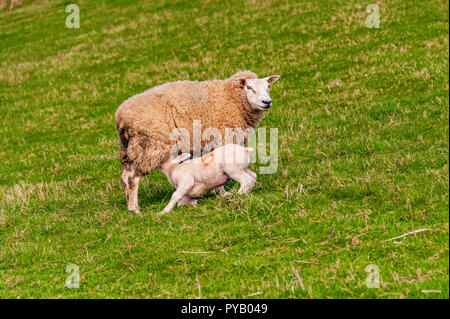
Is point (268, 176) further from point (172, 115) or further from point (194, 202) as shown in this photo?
point (172, 115)

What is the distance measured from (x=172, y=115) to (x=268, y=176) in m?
1.74

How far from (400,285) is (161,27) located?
20.7m

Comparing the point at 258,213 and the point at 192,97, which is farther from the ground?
the point at 192,97

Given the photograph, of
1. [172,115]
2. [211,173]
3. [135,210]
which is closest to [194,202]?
[211,173]

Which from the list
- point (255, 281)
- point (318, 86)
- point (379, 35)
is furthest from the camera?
point (379, 35)

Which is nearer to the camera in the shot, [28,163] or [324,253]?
[324,253]

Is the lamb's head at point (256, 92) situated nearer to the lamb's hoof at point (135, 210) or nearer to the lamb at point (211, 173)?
the lamb at point (211, 173)

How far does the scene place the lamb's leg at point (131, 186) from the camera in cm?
805

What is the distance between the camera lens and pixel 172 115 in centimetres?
829

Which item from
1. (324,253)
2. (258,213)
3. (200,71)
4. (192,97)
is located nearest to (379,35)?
(200,71)

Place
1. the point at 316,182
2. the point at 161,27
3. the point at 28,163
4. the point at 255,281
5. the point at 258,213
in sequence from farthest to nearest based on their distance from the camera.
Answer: the point at 161,27 < the point at 28,163 < the point at 316,182 < the point at 258,213 < the point at 255,281

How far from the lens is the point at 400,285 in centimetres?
443

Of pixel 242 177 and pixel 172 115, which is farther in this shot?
pixel 172 115
